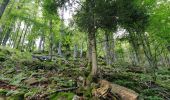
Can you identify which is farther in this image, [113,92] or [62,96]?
[113,92]

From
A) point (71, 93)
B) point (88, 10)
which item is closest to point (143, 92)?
point (71, 93)

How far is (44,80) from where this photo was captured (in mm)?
8195

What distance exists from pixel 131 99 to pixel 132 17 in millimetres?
4274

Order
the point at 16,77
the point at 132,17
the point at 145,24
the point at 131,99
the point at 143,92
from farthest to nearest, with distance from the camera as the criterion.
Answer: the point at 145,24
the point at 132,17
the point at 16,77
the point at 143,92
the point at 131,99

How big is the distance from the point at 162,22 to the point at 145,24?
4.17 ft

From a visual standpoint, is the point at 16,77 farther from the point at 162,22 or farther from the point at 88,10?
the point at 162,22

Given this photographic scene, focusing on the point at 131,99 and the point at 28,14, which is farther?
the point at 28,14

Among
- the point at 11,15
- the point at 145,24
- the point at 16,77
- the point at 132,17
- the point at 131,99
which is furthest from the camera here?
the point at 11,15

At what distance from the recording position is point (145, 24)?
10500 mm

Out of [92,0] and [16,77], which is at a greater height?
[92,0]

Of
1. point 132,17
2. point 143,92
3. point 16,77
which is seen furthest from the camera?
point 132,17

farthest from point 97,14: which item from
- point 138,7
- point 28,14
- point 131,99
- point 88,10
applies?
point 28,14

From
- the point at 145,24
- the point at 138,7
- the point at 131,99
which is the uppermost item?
the point at 138,7

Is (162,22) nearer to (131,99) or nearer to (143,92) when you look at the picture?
(143,92)
